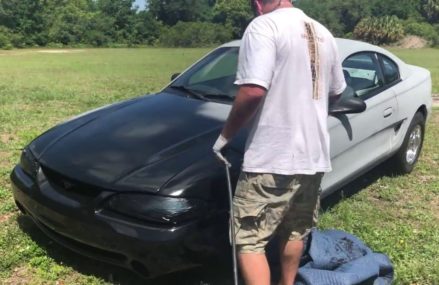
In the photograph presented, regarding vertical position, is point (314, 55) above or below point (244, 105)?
above

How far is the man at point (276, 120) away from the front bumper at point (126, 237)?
351 millimetres

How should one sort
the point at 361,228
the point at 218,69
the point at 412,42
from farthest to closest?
1. the point at 412,42
2. the point at 218,69
3. the point at 361,228

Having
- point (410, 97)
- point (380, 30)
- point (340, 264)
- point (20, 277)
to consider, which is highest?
point (410, 97)

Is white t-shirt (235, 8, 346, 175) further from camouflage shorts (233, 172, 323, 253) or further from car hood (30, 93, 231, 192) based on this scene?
car hood (30, 93, 231, 192)

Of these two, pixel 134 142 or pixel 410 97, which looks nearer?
pixel 134 142

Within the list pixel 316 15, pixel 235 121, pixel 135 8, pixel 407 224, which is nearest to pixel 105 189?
pixel 235 121

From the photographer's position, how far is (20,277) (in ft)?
11.0

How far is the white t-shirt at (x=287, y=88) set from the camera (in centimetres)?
229

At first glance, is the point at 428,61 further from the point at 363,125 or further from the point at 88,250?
the point at 88,250

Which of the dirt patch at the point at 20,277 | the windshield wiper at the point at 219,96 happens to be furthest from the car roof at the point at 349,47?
the dirt patch at the point at 20,277

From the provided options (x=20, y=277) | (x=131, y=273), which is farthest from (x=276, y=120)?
(x=20, y=277)

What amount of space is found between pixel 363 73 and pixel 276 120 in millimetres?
2642

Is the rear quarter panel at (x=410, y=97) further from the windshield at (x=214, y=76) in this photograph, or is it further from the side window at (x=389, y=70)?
the windshield at (x=214, y=76)

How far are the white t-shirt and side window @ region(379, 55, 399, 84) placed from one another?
270 centimetres
